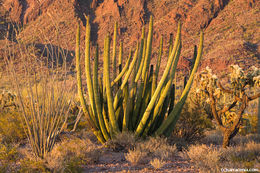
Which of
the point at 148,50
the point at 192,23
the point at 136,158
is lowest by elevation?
the point at 136,158

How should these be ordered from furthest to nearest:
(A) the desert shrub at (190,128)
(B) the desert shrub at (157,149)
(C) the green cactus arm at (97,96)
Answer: (A) the desert shrub at (190,128) < (C) the green cactus arm at (97,96) < (B) the desert shrub at (157,149)

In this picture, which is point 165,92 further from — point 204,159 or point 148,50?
point 204,159

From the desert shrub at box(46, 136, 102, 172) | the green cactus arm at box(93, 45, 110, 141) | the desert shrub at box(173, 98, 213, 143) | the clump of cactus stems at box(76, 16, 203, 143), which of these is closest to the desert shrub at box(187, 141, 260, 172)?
the clump of cactus stems at box(76, 16, 203, 143)

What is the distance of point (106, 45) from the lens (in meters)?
5.15

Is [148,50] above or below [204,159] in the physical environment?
above

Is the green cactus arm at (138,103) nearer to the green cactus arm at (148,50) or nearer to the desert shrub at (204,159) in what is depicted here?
the green cactus arm at (148,50)

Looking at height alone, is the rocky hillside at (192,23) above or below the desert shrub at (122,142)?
above

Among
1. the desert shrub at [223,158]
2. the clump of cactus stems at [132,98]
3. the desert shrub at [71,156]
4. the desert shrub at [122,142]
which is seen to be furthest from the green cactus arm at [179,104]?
the desert shrub at [71,156]

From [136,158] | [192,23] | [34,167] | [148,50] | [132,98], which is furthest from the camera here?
[192,23]

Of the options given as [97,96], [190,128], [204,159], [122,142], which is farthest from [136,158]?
[190,128]

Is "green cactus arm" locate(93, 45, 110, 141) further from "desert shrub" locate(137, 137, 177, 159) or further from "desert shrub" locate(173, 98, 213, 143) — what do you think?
"desert shrub" locate(173, 98, 213, 143)

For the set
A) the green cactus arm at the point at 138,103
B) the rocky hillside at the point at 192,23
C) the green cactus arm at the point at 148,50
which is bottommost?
the green cactus arm at the point at 138,103

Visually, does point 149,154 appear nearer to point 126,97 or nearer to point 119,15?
point 126,97

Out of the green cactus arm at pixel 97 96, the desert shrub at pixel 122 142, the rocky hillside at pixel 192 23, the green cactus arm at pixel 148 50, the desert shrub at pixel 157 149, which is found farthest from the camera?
the rocky hillside at pixel 192 23
